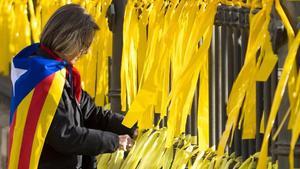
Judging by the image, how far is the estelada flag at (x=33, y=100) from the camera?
3941 mm

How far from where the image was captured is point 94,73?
5.50 m

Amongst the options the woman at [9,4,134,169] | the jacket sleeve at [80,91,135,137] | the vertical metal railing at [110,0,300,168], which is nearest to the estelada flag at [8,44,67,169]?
the woman at [9,4,134,169]

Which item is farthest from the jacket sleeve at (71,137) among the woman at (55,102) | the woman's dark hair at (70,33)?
Answer: the woman's dark hair at (70,33)

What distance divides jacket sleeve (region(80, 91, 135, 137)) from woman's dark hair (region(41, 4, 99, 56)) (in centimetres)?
37

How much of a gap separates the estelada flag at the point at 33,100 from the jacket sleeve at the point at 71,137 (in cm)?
4

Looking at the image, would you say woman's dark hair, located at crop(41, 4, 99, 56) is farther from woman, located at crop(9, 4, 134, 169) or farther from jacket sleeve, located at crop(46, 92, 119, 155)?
jacket sleeve, located at crop(46, 92, 119, 155)

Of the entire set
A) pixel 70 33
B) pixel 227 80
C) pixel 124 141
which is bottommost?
pixel 124 141

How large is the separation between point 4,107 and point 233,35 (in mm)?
3903

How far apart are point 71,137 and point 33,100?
25 cm

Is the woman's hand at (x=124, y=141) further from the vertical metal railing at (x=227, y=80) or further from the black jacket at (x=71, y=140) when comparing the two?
the vertical metal railing at (x=227, y=80)

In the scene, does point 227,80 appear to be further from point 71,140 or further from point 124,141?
point 71,140

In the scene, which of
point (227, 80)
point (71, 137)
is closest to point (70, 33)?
point (71, 137)

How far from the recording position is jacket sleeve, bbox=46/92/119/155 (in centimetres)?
392

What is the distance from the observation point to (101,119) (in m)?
4.33
